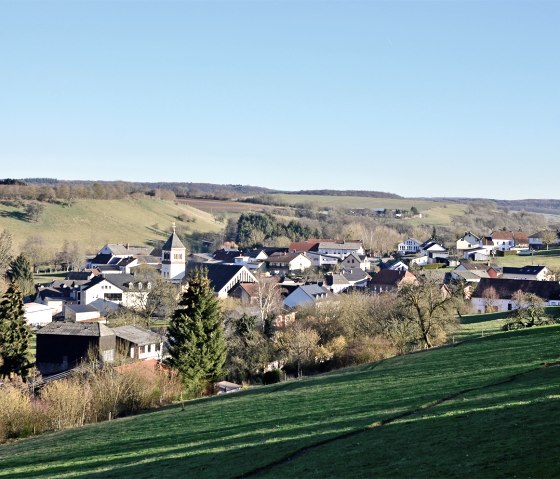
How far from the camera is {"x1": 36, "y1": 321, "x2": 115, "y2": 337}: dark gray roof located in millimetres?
52094

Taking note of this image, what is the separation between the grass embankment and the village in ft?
72.7

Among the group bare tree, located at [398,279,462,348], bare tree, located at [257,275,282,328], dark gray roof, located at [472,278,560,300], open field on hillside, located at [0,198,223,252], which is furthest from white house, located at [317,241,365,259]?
bare tree, located at [398,279,462,348]

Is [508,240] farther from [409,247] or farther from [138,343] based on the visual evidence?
[138,343]

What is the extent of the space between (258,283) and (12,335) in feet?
129

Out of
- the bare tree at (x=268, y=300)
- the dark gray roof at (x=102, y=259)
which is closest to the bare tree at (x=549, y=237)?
the bare tree at (x=268, y=300)

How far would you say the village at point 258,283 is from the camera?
2105 inches

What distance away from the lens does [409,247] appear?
5906 inches

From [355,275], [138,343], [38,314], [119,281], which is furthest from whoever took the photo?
[355,275]

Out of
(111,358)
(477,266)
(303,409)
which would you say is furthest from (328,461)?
(477,266)

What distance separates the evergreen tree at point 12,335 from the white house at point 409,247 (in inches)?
4095

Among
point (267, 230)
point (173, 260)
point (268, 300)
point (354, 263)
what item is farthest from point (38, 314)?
point (267, 230)

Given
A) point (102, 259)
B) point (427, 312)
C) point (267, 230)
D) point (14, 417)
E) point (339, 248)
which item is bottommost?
point (102, 259)

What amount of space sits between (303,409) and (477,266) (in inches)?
3317

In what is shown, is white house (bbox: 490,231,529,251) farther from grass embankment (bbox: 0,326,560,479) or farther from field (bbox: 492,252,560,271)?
grass embankment (bbox: 0,326,560,479)
